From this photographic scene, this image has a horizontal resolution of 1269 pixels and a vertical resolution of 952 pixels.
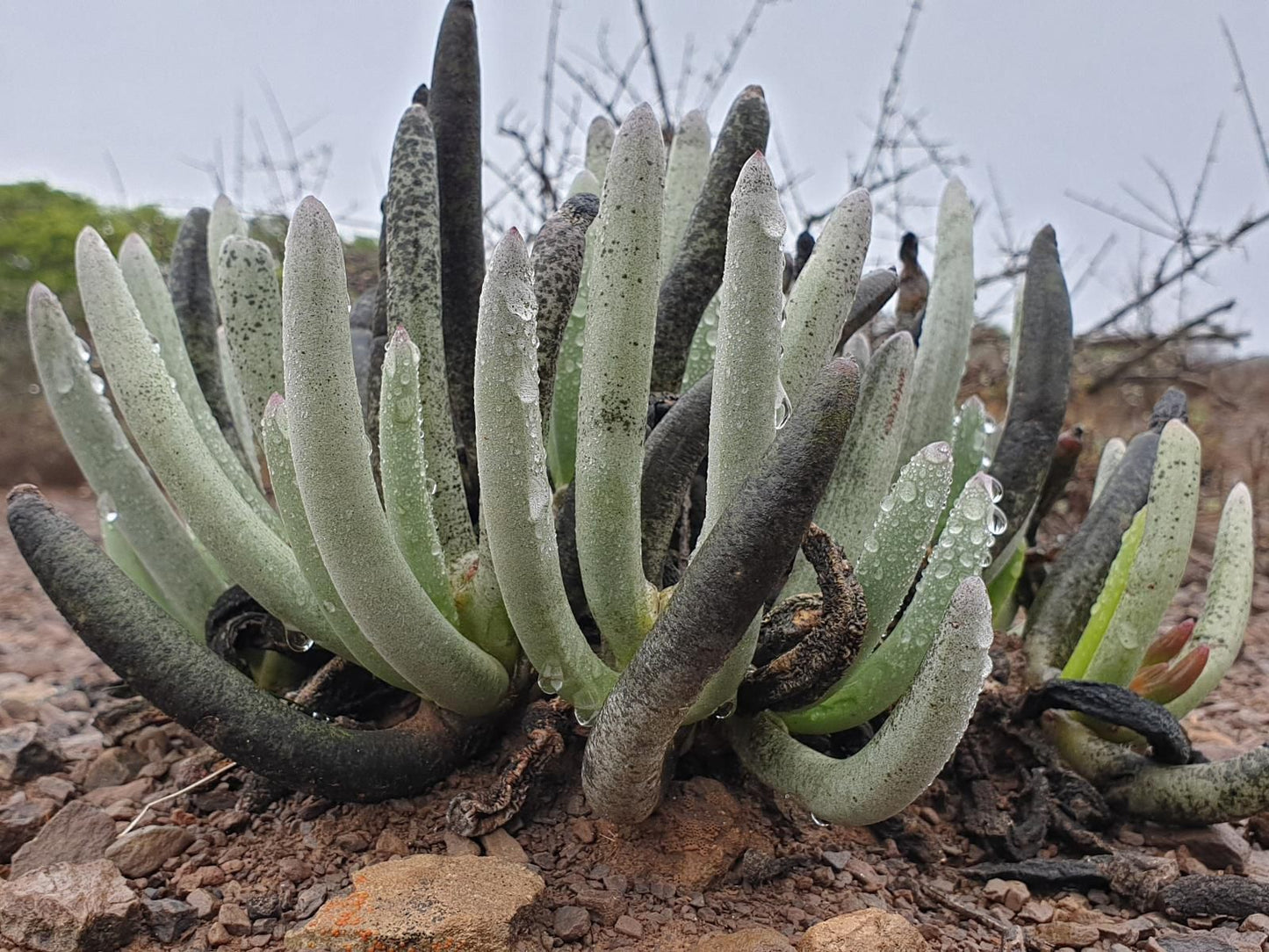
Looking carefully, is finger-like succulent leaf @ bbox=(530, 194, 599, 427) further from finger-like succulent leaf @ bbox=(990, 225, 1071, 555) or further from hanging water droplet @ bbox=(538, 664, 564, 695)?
finger-like succulent leaf @ bbox=(990, 225, 1071, 555)

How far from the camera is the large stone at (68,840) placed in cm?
133

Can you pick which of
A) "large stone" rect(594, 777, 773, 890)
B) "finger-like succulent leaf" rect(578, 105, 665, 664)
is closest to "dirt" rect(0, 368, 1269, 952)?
"large stone" rect(594, 777, 773, 890)

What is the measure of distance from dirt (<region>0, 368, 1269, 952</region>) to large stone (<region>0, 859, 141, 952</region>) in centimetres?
4

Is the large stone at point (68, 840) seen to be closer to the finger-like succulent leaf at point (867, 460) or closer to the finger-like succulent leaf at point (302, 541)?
the finger-like succulent leaf at point (302, 541)

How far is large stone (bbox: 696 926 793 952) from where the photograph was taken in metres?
1.08

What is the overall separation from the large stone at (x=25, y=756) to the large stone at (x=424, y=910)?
0.76 metres

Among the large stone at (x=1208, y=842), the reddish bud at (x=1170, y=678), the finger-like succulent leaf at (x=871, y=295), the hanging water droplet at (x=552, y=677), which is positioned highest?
the finger-like succulent leaf at (x=871, y=295)

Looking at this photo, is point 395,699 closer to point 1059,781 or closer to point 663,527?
point 663,527

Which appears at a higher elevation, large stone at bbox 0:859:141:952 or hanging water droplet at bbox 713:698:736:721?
hanging water droplet at bbox 713:698:736:721

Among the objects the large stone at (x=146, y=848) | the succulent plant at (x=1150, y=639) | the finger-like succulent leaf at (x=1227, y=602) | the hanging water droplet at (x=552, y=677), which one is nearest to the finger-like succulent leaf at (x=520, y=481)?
the hanging water droplet at (x=552, y=677)

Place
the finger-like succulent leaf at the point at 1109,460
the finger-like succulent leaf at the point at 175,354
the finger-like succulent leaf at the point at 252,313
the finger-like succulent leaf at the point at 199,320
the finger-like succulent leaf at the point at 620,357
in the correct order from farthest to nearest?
the finger-like succulent leaf at the point at 1109,460, the finger-like succulent leaf at the point at 199,320, the finger-like succulent leaf at the point at 175,354, the finger-like succulent leaf at the point at 252,313, the finger-like succulent leaf at the point at 620,357

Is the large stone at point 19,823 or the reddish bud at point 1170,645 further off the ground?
the reddish bud at point 1170,645

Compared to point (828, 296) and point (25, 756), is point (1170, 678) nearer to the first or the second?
point (828, 296)

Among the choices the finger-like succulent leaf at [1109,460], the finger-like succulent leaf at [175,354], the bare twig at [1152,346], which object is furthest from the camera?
the bare twig at [1152,346]
